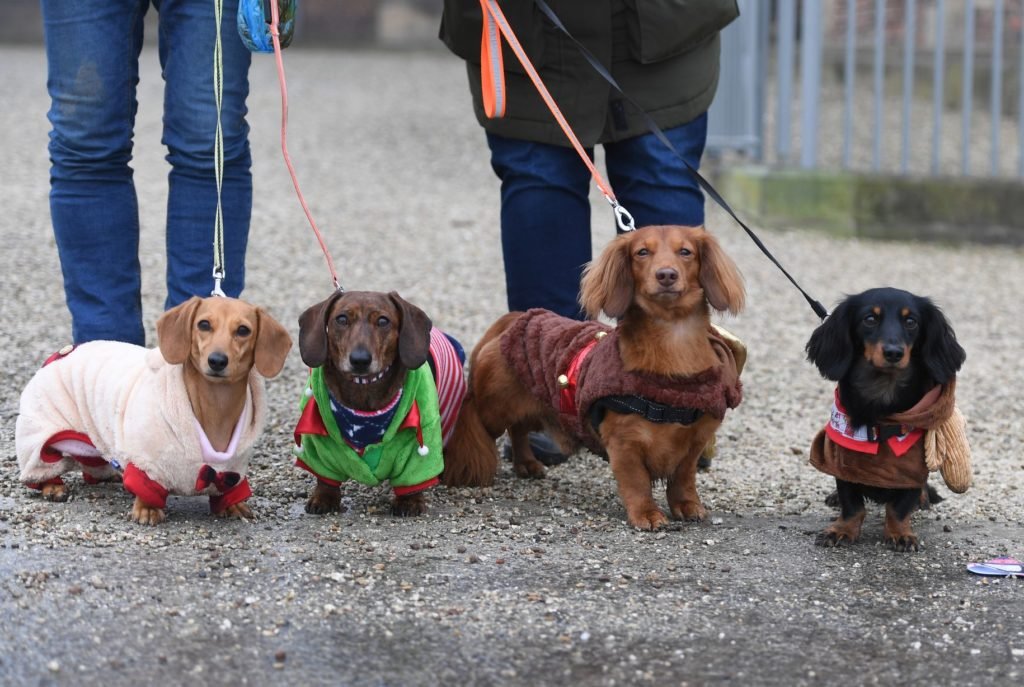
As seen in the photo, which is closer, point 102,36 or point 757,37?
point 102,36

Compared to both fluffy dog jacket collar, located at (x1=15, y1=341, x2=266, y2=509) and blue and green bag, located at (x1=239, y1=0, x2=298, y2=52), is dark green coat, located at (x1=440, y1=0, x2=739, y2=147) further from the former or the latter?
fluffy dog jacket collar, located at (x1=15, y1=341, x2=266, y2=509)

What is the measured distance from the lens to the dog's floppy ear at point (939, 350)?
3.43 meters

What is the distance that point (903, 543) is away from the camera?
3.56m

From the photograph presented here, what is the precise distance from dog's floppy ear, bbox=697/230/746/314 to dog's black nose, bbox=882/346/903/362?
41cm

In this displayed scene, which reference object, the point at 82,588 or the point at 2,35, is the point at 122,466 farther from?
the point at 2,35

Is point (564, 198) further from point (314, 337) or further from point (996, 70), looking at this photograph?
point (996, 70)

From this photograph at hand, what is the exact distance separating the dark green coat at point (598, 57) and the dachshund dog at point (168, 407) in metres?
1.12

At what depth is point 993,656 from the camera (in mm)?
2846

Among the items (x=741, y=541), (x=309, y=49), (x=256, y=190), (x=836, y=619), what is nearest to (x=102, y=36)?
(x=741, y=541)

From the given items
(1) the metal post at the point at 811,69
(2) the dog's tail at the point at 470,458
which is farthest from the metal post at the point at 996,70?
(2) the dog's tail at the point at 470,458

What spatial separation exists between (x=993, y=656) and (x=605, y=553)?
3.10 feet

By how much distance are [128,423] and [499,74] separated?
1.40m

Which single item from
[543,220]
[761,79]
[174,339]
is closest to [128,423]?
[174,339]

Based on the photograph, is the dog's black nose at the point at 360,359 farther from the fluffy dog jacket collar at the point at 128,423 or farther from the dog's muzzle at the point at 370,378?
the fluffy dog jacket collar at the point at 128,423
